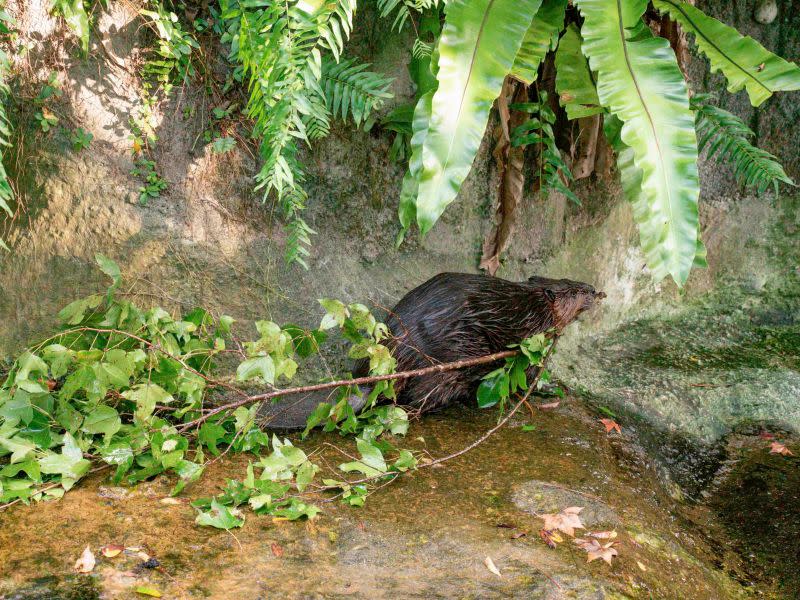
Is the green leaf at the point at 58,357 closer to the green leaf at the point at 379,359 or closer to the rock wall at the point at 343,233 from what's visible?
the rock wall at the point at 343,233

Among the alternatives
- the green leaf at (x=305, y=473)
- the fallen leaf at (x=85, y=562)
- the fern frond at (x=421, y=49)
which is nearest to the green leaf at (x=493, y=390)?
the green leaf at (x=305, y=473)

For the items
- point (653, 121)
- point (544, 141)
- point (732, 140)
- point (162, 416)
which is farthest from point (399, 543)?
point (732, 140)

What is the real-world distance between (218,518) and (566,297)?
2.33 metres

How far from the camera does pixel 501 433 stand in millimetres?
3289

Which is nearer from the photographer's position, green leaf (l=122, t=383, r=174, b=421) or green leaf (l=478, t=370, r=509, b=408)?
green leaf (l=122, t=383, r=174, b=421)

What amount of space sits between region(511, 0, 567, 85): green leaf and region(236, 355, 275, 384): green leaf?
161 centimetres

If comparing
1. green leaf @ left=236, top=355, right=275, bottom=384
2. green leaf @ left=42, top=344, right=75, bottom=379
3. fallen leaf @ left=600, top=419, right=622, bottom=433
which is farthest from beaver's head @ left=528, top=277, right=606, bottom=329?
green leaf @ left=42, top=344, right=75, bottom=379

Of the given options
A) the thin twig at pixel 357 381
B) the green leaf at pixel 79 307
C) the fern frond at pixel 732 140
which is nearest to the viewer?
the thin twig at pixel 357 381

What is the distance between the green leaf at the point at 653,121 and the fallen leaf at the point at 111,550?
6.56ft

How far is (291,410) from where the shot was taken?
299 centimetres

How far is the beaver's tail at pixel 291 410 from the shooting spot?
9.70 ft

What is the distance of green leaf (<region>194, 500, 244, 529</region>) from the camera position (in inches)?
89.3

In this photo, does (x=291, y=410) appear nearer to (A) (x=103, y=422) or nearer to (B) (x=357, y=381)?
(B) (x=357, y=381)

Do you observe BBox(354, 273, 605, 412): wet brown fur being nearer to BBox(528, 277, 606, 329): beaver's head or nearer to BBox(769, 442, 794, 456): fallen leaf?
BBox(528, 277, 606, 329): beaver's head
